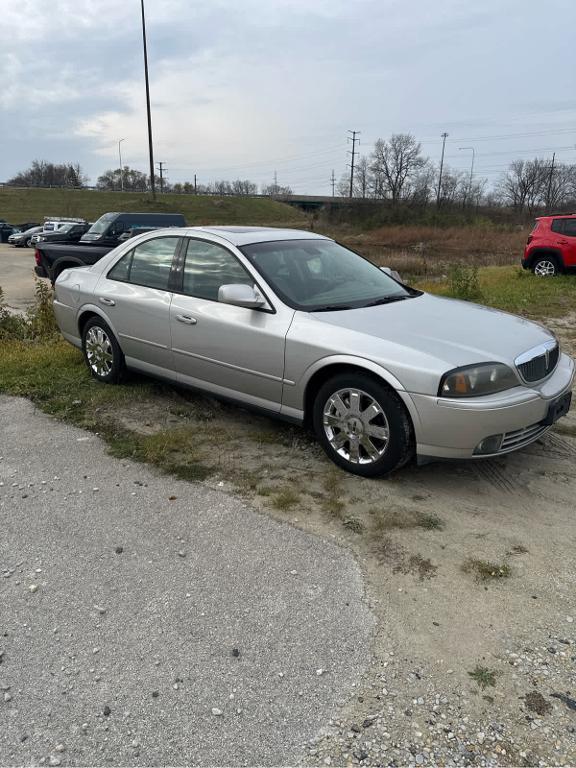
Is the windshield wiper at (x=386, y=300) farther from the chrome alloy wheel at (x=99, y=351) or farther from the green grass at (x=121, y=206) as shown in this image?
the green grass at (x=121, y=206)

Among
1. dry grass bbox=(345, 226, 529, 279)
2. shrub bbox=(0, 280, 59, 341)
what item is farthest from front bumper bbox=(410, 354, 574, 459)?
dry grass bbox=(345, 226, 529, 279)

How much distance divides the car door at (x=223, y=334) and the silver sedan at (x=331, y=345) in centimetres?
1

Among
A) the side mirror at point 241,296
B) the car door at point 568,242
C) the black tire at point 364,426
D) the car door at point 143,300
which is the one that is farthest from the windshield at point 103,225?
the black tire at point 364,426

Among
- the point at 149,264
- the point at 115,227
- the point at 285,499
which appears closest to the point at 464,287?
the point at 149,264

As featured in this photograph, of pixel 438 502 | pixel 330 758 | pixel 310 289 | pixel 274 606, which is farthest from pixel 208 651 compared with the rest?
pixel 310 289

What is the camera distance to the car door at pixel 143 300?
199 inches

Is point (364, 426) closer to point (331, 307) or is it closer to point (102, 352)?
point (331, 307)

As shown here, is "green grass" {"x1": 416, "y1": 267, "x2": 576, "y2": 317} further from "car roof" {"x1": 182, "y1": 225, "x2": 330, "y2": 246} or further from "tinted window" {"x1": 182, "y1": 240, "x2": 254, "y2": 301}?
"tinted window" {"x1": 182, "y1": 240, "x2": 254, "y2": 301}

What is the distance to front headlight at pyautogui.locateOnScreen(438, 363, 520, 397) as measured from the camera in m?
3.48

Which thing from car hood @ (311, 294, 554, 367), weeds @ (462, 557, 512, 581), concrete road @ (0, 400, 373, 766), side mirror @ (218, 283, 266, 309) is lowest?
concrete road @ (0, 400, 373, 766)

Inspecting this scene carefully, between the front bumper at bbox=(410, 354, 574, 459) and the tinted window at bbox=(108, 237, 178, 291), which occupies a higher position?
the tinted window at bbox=(108, 237, 178, 291)

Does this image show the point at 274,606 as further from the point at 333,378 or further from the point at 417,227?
the point at 417,227

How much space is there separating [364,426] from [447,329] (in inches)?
33.3

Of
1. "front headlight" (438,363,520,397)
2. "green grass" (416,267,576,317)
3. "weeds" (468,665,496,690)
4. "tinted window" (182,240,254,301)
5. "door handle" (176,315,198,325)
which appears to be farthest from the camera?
"green grass" (416,267,576,317)
